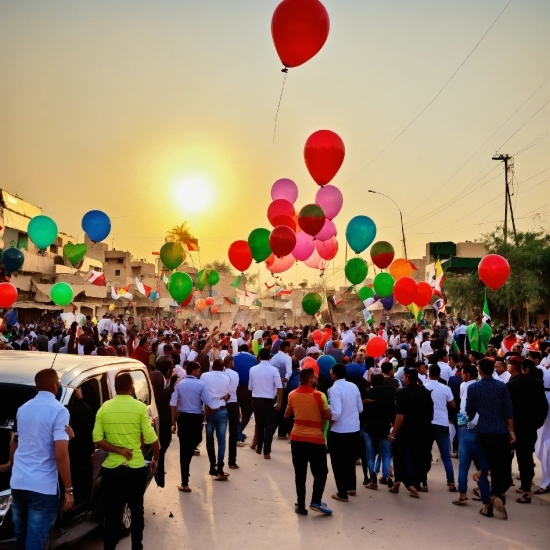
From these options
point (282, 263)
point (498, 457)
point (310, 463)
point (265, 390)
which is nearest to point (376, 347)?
point (265, 390)

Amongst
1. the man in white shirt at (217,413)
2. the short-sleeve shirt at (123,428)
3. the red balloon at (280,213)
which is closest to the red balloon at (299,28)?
the man in white shirt at (217,413)

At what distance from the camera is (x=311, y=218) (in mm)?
16594

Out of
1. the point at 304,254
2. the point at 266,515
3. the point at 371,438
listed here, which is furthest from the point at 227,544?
the point at 304,254

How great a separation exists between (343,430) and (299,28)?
595 centimetres

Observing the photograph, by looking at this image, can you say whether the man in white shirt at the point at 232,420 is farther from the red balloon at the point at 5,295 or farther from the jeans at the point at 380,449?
the red balloon at the point at 5,295

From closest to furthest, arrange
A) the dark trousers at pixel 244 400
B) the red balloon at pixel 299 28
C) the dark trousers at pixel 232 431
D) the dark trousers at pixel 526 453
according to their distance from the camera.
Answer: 1. the dark trousers at pixel 526 453
2. the red balloon at pixel 299 28
3. the dark trousers at pixel 232 431
4. the dark trousers at pixel 244 400

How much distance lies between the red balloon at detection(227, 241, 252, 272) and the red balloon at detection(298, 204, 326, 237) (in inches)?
125

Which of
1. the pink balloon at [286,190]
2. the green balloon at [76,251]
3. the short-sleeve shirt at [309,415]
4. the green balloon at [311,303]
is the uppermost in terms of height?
the pink balloon at [286,190]

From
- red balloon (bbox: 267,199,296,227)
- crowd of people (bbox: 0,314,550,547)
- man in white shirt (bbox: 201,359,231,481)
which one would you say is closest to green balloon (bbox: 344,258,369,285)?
red balloon (bbox: 267,199,296,227)

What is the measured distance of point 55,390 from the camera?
5098 millimetres

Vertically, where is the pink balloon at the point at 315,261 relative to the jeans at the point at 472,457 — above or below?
above

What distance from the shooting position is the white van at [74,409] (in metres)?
5.46

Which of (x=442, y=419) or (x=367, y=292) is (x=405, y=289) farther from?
(x=442, y=419)

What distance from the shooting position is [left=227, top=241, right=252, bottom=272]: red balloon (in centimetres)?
1948
